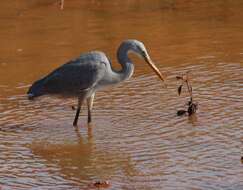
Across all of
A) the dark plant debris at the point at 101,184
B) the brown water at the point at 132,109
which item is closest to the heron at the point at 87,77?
the brown water at the point at 132,109

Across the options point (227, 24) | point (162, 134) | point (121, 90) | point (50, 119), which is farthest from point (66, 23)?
point (162, 134)

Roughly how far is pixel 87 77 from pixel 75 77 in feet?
0.54

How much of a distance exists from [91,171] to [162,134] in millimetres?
1260

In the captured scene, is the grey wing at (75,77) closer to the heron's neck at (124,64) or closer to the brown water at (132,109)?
the heron's neck at (124,64)

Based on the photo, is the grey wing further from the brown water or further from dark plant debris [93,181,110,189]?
dark plant debris [93,181,110,189]

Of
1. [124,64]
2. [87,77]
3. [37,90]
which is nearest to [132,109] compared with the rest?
[124,64]

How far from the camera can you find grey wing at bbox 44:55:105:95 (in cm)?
962

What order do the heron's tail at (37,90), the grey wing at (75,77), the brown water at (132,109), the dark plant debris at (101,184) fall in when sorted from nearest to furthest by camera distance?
the dark plant debris at (101,184) < the brown water at (132,109) < the grey wing at (75,77) < the heron's tail at (37,90)

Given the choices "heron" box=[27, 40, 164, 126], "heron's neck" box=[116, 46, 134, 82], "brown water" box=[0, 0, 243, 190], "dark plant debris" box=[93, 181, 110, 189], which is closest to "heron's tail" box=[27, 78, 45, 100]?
"heron" box=[27, 40, 164, 126]

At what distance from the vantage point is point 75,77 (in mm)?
9727

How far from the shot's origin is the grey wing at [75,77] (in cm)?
962

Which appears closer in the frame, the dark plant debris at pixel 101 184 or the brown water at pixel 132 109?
the dark plant debris at pixel 101 184

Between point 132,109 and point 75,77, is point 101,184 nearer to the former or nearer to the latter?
point 75,77

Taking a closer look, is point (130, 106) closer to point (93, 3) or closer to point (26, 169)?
point (26, 169)
